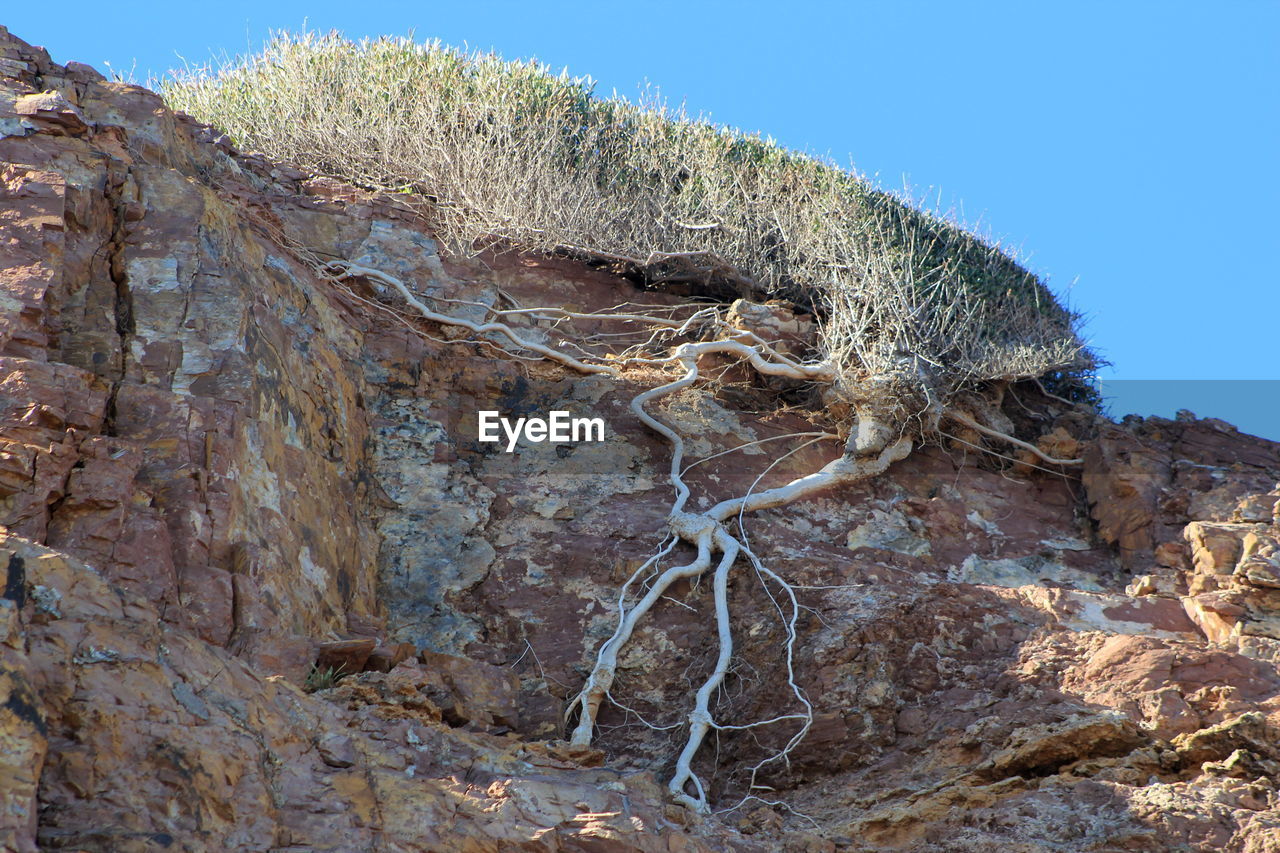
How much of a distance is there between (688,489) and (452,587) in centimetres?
162

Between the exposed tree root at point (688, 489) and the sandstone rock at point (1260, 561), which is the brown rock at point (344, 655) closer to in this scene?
the exposed tree root at point (688, 489)

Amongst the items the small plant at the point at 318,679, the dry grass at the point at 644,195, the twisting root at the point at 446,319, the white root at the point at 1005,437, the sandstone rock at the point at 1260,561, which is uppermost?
the dry grass at the point at 644,195

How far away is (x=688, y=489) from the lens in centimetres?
767

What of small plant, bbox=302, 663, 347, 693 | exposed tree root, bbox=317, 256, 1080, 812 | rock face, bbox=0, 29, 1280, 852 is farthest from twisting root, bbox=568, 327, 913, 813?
small plant, bbox=302, 663, 347, 693

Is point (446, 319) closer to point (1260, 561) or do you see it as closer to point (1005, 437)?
point (1005, 437)

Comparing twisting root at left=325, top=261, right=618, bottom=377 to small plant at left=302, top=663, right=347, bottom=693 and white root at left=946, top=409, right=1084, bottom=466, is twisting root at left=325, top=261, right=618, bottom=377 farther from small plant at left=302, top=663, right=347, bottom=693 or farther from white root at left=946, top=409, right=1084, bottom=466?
small plant at left=302, top=663, right=347, bottom=693

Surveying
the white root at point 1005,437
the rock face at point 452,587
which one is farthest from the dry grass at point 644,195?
the rock face at point 452,587

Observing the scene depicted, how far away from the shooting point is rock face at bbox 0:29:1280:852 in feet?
13.4

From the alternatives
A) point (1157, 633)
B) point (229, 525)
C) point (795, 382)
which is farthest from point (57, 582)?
point (795, 382)

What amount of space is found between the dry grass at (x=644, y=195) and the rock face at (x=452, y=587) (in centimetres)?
90

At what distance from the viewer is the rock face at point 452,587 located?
4.09 meters

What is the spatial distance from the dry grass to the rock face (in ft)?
2.97

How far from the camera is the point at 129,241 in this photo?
6.07 meters

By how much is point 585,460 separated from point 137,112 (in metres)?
3.22
